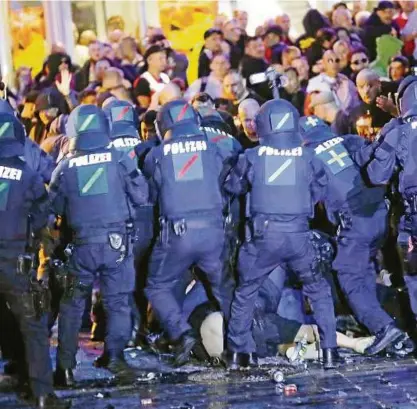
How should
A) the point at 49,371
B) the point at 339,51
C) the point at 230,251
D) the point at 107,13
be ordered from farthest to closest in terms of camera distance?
the point at 107,13, the point at 339,51, the point at 230,251, the point at 49,371

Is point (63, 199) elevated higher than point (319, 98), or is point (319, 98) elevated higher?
point (319, 98)

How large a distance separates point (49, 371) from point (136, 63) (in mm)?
6208

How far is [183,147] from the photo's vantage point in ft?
24.4

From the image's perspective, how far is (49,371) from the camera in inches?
267

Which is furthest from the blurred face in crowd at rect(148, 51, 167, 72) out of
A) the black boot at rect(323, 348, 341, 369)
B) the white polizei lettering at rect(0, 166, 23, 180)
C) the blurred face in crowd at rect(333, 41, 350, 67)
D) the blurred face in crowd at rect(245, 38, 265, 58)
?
the black boot at rect(323, 348, 341, 369)

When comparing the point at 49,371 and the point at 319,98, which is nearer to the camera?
the point at 49,371

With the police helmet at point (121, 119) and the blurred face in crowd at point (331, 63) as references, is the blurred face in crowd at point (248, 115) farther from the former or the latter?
the blurred face in crowd at point (331, 63)

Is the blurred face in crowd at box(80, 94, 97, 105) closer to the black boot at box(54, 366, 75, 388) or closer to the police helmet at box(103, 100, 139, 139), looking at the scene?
the police helmet at box(103, 100, 139, 139)

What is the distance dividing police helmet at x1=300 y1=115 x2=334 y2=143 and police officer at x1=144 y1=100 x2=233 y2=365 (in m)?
0.87

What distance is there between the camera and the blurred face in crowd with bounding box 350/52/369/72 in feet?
37.6

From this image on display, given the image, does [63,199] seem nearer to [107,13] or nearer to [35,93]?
[35,93]

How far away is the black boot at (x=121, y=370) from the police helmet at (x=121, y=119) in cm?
201

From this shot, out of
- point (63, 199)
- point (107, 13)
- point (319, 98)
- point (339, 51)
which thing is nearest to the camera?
point (63, 199)

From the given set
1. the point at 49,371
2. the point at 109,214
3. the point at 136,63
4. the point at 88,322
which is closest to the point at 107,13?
the point at 136,63
